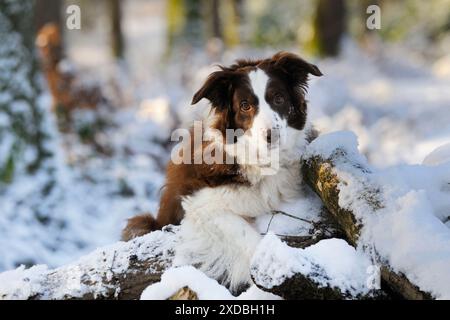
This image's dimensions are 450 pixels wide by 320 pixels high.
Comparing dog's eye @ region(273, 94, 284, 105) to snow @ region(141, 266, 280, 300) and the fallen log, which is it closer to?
the fallen log

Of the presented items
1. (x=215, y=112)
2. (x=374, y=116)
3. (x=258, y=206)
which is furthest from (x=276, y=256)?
(x=374, y=116)

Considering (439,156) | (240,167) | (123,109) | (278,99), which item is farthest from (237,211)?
(123,109)

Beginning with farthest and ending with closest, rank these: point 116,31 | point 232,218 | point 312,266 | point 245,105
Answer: point 116,31, point 245,105, point 232,218, point 312,266

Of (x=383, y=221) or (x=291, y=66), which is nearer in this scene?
(x=383, y=221)

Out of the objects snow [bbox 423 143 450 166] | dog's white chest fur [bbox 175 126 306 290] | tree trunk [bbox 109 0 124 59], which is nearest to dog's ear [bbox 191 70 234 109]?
dog's white chest fur [bbox 175 126 306 290]

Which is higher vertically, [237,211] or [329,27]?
[329,27]

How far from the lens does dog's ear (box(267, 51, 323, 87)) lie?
197 inches

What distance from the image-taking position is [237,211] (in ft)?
15.8

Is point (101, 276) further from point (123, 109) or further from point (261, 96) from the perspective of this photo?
point (123, 109)

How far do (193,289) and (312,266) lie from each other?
0.76m

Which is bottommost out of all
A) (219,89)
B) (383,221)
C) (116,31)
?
(383,221)

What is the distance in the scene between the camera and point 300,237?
4523 millimetres

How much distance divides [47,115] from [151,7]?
32719 millimetres

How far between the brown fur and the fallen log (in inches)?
20.8
